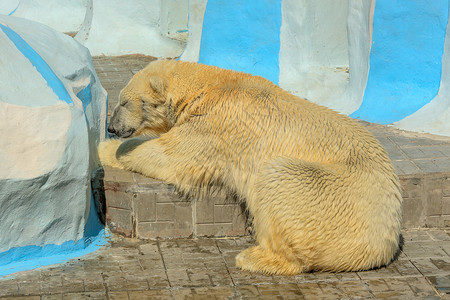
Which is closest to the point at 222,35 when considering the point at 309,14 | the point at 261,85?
the point at 309,14

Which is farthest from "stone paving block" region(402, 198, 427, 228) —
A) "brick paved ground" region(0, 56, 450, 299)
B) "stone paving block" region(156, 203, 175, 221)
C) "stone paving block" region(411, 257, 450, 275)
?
"stone paving block" region(156, 203, 175, 221)

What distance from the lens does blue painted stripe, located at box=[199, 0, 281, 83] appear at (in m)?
7.98

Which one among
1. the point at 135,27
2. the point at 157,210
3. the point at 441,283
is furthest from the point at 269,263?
the point at 135,27

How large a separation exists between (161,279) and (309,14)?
4246 mm

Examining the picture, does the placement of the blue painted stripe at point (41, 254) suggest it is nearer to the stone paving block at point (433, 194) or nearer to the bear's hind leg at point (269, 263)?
the bear's hind leg at point (269, 263)

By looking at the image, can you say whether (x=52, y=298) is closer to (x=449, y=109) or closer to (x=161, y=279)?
(x=161, y=279)

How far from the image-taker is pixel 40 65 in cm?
499

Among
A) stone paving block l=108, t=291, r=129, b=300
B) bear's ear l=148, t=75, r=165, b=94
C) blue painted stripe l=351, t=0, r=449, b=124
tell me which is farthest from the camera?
blue painted stripe l=351, t=0, r=449, b=124

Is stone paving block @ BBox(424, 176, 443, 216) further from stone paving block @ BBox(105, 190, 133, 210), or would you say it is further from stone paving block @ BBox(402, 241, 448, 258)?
stone paving block @ BBox(105, 190, 133, 210)

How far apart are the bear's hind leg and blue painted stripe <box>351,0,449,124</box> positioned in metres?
2.50

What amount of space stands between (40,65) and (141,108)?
0.81m

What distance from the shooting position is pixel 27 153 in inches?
183

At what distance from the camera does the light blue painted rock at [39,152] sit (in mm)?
4609

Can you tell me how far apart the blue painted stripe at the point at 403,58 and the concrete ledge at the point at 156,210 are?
2249 mm
